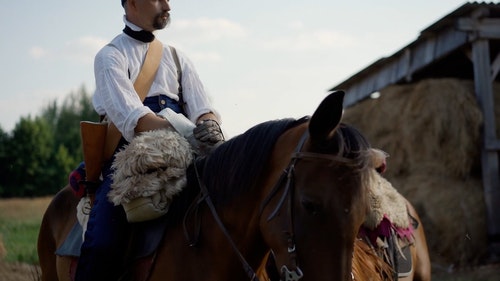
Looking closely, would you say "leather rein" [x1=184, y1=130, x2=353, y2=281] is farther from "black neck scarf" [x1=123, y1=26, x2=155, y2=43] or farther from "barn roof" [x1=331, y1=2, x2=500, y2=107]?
"barn roof" [x1=331, y1=2, x2=500, y2=107]

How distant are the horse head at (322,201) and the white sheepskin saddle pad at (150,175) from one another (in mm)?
848

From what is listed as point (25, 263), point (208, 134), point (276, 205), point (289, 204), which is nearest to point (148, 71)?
point (208, 134)

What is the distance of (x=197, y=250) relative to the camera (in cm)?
379

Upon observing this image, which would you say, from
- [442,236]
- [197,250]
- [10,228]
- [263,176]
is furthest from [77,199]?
[10,228]

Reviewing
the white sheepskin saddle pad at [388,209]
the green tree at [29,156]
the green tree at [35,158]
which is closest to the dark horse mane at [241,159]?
the white sheepskin saddle pad at [388,209]

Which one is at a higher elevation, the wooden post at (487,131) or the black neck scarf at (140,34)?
the black neck scarf at (140,34)

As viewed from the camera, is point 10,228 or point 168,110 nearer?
point 168,110

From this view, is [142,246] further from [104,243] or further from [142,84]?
[142,84]

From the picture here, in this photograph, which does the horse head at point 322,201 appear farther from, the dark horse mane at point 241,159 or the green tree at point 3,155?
the green tree at point 3,155

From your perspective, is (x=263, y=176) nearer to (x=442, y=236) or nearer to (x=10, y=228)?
(x=442, y=236)

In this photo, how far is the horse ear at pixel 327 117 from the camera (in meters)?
3.15

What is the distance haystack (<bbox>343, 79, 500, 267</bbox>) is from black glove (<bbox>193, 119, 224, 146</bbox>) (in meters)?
9.34

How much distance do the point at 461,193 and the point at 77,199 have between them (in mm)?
9310

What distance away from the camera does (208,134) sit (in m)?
4.13
